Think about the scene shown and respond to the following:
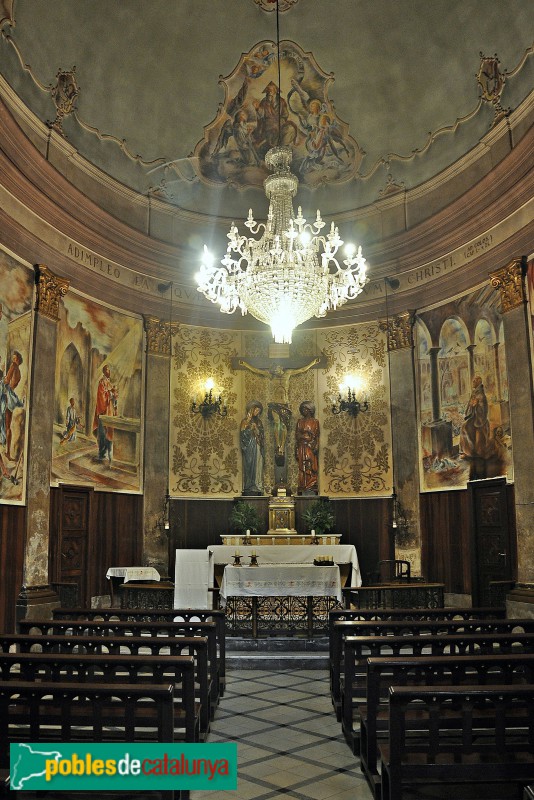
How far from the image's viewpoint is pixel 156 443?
14258mm

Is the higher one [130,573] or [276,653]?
[130,573]

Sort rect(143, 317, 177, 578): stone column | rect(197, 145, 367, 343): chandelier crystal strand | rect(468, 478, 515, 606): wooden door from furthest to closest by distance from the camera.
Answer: rect(143, 317, 177, 578): stone column < rect(468, 478, 515, 606): wooden door < rect(197, 145, 367, 343): chandelier crystal strand

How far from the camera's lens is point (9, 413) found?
33.9ft

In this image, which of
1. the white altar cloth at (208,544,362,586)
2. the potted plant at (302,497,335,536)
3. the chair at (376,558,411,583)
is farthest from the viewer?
the potted plant at (302,497,335,536)

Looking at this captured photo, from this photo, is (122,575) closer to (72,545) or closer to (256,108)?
(72,545)

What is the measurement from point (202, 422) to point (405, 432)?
4222 mm

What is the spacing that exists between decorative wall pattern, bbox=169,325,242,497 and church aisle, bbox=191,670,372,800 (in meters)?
6.48

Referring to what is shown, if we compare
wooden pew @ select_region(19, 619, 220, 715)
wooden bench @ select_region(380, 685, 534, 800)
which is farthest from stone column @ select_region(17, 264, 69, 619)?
wooden bench @ select_region(380, 685, 534, 800)

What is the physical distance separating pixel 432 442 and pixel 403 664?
9.54 m

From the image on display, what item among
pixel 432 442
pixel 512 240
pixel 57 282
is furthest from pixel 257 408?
pixel 512 240

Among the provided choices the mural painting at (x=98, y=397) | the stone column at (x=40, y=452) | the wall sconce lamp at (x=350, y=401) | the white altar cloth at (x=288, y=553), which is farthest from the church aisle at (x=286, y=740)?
the wall sconce lamp at (x=350, y=401)

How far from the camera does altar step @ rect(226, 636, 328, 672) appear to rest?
30.3 ft

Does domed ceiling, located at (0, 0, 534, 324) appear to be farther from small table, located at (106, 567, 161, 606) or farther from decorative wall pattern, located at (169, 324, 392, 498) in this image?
small table, located at (106, 567, 161, 606)

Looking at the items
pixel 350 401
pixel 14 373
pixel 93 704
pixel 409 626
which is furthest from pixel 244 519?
pixel 93 704
